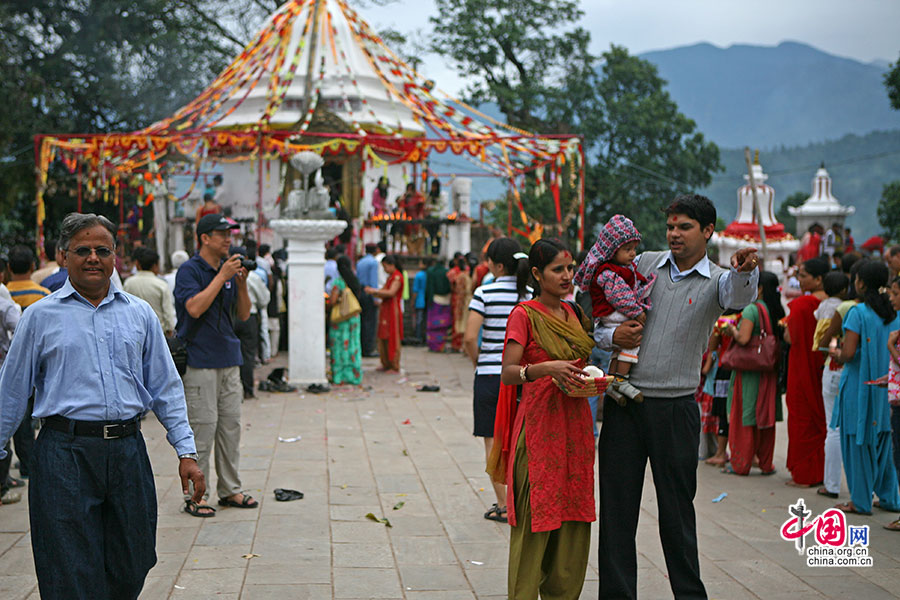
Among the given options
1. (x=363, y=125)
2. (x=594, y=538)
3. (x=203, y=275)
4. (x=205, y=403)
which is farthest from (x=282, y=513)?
(x=363, y=125)

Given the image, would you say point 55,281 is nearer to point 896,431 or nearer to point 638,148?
point 896,431

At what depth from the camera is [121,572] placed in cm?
354

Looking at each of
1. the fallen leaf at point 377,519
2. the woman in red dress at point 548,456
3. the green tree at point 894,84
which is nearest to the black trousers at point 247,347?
the fallen leaf at point 377,519

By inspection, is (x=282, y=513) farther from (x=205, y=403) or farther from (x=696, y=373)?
(x=696, y=373)

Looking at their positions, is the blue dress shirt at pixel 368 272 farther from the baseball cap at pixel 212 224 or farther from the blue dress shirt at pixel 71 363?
the blue dress shirt at pixel 71 363

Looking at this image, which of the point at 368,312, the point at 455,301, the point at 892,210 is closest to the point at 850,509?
the point at 368,312

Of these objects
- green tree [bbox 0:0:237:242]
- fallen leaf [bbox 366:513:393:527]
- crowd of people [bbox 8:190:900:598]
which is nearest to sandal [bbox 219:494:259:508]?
crowd of people [bbox 8:190:900:598]

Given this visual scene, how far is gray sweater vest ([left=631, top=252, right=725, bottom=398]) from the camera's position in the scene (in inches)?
167

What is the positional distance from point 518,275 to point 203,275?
6.76ft

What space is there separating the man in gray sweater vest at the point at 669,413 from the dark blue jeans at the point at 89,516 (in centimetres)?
208

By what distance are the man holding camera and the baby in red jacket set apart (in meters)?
2.60

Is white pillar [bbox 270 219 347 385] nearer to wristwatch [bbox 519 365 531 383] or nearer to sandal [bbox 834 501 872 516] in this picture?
sandal [bbox 834 501 872 516]

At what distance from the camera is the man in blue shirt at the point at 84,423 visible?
3.39 m

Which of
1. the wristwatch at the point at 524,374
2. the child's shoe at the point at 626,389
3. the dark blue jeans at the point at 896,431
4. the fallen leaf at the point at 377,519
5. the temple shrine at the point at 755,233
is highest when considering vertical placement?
the temple shrine at the point at 755,233
